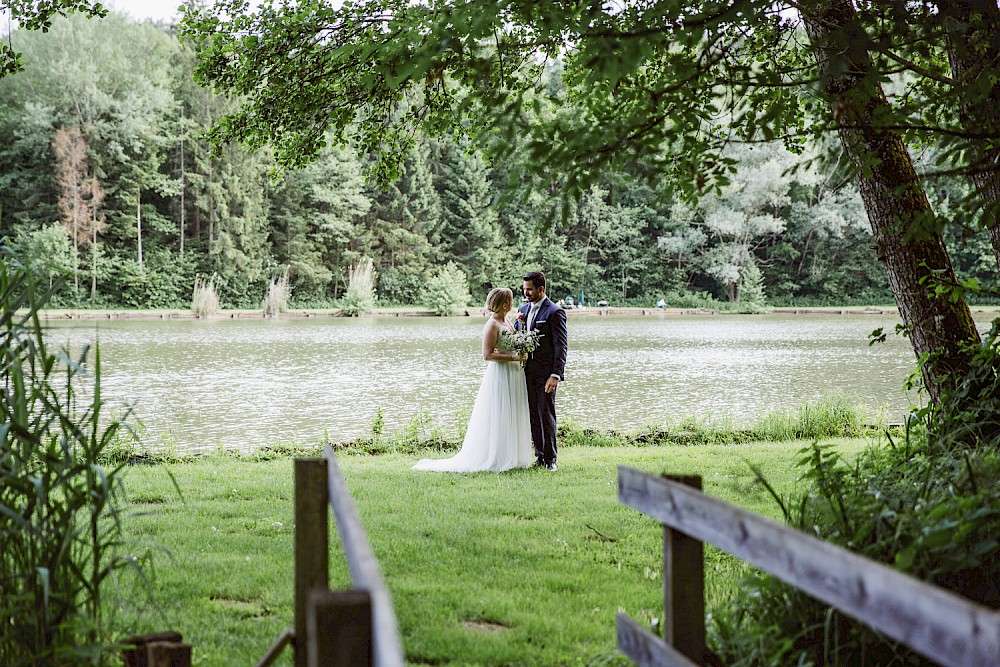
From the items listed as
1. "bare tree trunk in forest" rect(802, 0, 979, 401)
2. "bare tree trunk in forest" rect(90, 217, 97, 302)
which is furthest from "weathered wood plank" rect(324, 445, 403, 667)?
"bare tree trunk in forest" rect(90, 217, 97, 302)

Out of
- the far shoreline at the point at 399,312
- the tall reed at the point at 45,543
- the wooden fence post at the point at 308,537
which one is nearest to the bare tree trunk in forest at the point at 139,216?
the far shoreline at the point at 399,312

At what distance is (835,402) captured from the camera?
12.5m

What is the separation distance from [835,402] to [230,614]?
10046 millimetres

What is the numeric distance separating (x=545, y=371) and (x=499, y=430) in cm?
80

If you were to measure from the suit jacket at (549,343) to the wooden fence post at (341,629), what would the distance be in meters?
7.39

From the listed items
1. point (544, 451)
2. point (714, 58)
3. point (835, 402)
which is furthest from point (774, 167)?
point (714, 58)

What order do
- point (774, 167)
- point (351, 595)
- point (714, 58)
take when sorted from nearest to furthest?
1. point (351, 595)
2. point (714, 58)
3. point (774, 167)

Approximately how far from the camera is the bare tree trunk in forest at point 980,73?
372 cm

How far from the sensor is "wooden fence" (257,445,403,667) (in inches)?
58.9

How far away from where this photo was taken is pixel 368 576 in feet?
5.48

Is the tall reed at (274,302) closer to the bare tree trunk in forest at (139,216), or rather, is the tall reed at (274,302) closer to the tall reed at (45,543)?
the bare tree trunk in forest at (139,216)

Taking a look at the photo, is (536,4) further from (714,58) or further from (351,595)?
(351,595)

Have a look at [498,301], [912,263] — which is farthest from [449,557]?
[498,301]

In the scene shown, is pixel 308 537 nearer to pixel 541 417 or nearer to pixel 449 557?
pixel 449 557
